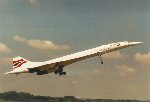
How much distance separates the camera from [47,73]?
41094mm

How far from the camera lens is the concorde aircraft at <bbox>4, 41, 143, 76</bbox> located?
3906 centimetres

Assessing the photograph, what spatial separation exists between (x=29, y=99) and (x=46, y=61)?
219 feet

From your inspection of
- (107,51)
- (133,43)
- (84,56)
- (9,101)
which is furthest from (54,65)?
(9,101)

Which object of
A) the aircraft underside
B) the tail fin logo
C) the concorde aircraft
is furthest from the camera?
the tail fin logo

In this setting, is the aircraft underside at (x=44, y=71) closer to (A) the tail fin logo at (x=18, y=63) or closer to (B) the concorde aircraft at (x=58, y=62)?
(B) the concorde aircraft at (x=58, y=62)

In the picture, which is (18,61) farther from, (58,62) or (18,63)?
(58,62)

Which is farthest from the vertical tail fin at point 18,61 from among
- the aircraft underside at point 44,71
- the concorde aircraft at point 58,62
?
the aircraft underside at point 44,71

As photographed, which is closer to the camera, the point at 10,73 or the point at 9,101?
the point at 10,73

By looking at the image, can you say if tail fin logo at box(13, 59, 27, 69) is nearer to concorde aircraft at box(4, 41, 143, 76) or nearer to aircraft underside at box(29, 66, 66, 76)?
concorde aircraft at box(4, 41, 143, 76)

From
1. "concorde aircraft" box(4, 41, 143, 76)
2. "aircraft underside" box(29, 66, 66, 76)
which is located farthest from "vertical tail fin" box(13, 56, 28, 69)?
"aircraft underside" box(29, 66, 66, 76)

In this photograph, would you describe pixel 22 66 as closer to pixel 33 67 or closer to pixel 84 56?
pixel 33 67

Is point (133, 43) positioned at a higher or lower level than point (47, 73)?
higher

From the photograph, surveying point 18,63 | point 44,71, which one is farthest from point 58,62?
point 18,63

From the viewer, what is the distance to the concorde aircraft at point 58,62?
39062mm
